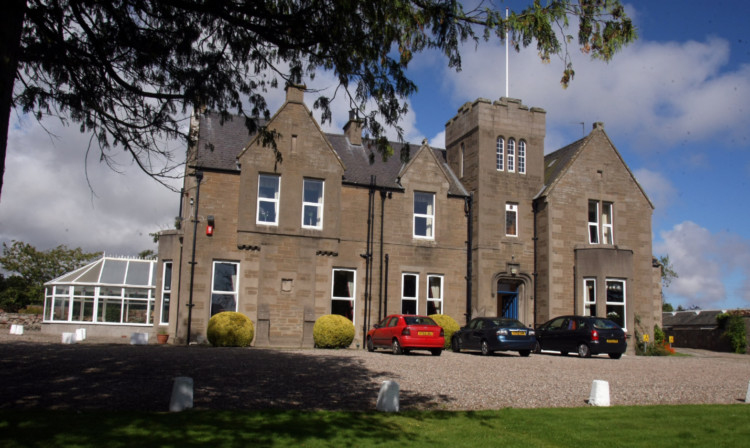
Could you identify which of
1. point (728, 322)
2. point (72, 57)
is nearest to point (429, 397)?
point (72, 57)

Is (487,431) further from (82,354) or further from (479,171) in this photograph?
(479,171)

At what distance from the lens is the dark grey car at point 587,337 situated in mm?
22531

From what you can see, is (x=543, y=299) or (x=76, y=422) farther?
(x=543, y=299)

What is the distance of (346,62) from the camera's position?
32.8ft

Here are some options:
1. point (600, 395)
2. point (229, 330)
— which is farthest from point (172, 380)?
point (229, 330)

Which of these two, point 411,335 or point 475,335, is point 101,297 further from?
point 475,335

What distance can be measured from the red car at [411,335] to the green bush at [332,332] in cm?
171

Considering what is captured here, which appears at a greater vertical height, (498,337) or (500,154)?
(500,154)

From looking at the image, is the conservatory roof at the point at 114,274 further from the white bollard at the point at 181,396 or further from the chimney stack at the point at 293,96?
the white bollard at the point at 181,396

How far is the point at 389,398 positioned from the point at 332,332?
13.7 metres

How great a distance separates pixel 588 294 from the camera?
28.3m

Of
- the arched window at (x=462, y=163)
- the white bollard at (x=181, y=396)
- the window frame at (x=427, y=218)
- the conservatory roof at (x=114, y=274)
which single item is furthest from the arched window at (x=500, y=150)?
the white bollard at (x=181, y=396)

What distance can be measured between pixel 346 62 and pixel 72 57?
15.7ft

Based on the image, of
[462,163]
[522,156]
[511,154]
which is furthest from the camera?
[462,163]
